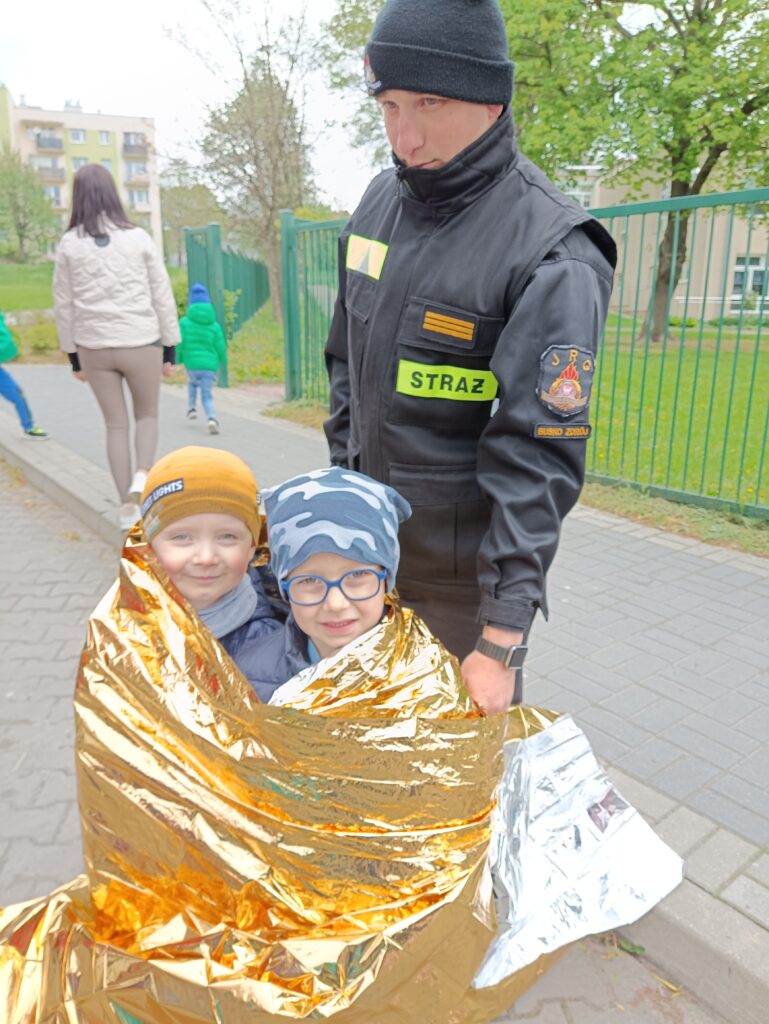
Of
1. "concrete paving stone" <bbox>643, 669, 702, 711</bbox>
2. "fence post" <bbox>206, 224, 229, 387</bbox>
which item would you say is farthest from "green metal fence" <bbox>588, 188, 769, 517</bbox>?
"fence post" <bbox>206, 224, 229, 387</bbox>

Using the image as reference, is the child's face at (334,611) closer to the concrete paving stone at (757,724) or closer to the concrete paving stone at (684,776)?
the concrete paving stone at (684,776)

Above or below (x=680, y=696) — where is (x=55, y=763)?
below

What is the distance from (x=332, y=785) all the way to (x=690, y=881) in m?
1.24

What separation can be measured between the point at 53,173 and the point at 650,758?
93.5 m

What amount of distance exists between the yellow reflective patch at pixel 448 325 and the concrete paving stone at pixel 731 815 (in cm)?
166

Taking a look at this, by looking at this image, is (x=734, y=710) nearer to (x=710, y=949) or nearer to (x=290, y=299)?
(x=710, y=949)

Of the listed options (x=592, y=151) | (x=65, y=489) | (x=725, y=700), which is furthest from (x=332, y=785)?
(x=592, y=151)

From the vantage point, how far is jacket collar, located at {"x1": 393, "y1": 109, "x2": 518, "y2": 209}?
1598 mm

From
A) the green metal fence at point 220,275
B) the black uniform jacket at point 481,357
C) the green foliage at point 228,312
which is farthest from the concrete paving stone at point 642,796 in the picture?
the green foliage at point 228,312

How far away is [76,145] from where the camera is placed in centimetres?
8438

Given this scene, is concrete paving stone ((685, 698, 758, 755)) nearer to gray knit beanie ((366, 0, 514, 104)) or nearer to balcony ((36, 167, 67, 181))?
gray knit beanie ((366, 0, 514, 104))

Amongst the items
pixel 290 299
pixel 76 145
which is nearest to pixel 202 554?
pixel 290 299

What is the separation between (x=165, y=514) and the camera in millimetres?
1728

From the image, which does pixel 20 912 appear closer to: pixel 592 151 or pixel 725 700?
pixel 725 700
